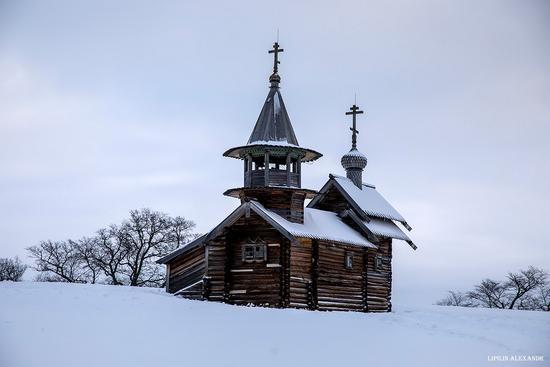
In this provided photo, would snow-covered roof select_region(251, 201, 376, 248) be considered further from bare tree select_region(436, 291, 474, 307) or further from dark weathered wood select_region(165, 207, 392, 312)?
bare tree select_region(436, 291, 474, 307)

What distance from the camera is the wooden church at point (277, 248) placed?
98.3ft

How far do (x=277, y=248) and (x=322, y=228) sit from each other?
3785 mm

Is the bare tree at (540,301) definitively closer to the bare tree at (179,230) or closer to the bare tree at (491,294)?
the bare tree at (491,294)

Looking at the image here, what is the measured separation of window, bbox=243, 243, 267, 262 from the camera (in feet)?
98.6

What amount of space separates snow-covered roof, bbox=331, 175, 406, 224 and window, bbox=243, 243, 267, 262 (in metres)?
9.68

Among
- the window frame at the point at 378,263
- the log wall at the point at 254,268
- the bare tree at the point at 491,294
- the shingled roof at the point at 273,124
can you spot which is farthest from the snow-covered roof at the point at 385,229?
the bare tree at the point at 491,294

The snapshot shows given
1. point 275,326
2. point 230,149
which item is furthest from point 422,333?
point 230,149

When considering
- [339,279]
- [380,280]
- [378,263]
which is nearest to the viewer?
[339,279]

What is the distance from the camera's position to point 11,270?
228 feet

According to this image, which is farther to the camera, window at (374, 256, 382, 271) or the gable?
the gable

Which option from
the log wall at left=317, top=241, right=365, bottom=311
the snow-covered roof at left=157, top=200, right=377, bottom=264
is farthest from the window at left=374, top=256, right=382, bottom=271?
the log wall at left=317, top=241, right=365, bottom=311

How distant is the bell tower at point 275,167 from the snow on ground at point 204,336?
6867mm

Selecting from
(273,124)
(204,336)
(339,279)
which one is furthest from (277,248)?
(204,336)

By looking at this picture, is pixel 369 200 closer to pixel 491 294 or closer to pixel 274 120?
pixel 274 120
